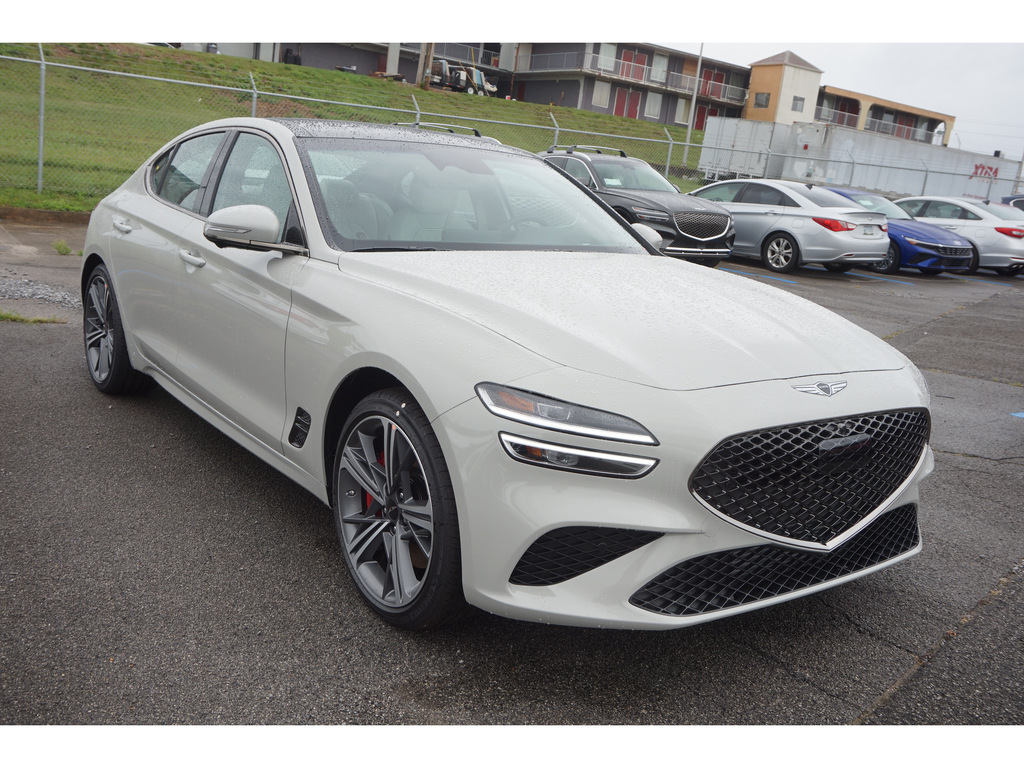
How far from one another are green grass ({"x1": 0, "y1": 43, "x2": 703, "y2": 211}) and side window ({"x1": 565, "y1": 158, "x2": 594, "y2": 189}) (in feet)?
6.11

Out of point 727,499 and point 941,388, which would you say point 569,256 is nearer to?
point 727,499

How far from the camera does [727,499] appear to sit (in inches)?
93.4

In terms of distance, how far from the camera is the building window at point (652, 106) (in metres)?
60.9

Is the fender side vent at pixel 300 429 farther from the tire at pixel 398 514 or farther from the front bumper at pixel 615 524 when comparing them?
the front bumper at pixel 615 524

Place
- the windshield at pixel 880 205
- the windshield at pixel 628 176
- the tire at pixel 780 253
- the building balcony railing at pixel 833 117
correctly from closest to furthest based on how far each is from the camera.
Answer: the windshield at pixel 628 176, the tire at pixel 780 253, the windshield at pixel 880 205, the building balcony railing at pixel 833 117

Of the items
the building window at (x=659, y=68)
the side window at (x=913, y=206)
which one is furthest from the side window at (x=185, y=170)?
the building window at (x=659, y=68)

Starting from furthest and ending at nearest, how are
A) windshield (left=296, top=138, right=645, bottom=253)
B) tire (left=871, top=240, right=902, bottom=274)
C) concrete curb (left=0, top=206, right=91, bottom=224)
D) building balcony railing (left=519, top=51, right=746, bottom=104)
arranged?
building balcony railing (left=519, top=51, right=746, bottom=104), tire (left=871, top=240, right=902, bottom=274), concrete curb (left=0, top=206, right=91, bottom=224), windshield (left=296, top=138, right=645, bottom=253)

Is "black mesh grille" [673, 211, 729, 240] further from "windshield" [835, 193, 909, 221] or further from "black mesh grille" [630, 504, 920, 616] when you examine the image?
"black mesh grille" [630, 504, 920, 616]

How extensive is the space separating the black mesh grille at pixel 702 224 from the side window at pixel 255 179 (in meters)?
9.08

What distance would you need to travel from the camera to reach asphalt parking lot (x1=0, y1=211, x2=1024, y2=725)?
2.45 metres

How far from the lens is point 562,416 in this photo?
7.68ft

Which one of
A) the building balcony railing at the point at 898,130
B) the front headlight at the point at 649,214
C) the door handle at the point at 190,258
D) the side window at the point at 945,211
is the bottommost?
the door handle at the point at 190,258

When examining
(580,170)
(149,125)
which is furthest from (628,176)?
(149,125)

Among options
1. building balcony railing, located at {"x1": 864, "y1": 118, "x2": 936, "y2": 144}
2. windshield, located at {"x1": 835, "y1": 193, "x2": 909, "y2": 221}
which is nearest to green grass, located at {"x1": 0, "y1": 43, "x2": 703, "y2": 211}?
windshield, located at {"x1": 835, "y1": 193, "x2": 909, "y2": 221}
